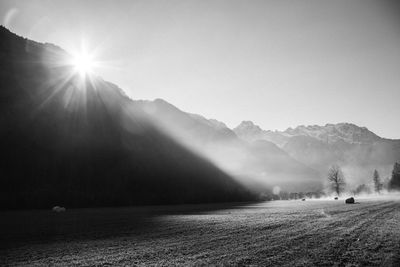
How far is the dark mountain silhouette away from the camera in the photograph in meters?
116

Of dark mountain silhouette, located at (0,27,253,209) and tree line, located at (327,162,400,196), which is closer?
dark mountain silhouette, located at (0,27,253,209)

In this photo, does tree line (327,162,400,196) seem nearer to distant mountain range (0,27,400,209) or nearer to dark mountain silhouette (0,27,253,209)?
distant mountain range (0,27,400,209)

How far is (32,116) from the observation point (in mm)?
137000

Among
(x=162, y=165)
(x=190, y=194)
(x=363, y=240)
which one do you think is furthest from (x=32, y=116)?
(x=363, y=240)

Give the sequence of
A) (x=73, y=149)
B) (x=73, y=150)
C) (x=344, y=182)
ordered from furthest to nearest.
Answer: (x=73, y=149)
(x=73, y=150)
(x=344, y=182)

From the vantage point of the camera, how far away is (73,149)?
141m

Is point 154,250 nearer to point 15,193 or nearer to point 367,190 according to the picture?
point 15,193

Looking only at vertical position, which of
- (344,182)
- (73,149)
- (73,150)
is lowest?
(344,182)

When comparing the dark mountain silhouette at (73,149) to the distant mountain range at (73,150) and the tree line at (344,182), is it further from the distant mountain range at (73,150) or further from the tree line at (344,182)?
the tree line at (344,182)

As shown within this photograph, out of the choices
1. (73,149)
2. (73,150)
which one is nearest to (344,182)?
(73,150)

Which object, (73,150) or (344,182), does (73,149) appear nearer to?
(73,150)

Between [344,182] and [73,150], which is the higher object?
[73,150]

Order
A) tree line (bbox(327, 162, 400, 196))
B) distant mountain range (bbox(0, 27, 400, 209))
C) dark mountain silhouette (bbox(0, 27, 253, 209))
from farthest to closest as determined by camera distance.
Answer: tree line (bbox(327, 162, 400, 196)) < distant mountain range (bbox(0, 27, 400, 209)) < dark mountain silhouette (bbox(0, 27, 253, 209))

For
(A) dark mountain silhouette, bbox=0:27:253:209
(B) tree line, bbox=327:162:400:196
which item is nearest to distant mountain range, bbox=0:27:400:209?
(A) dark mountain silhouette, bbox=0:27:253:209
